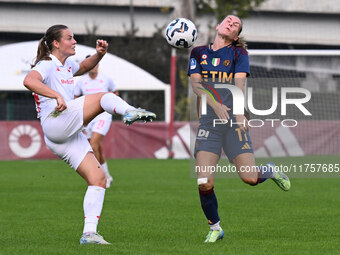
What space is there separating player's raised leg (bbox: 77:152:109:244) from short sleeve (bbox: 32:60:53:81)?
830mm

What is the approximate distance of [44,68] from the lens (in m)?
7.82

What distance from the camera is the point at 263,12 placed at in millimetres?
45750

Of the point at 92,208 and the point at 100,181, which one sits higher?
the point at 100,181

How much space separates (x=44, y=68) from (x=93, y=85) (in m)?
7.75

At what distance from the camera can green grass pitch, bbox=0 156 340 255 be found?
7.86 meters

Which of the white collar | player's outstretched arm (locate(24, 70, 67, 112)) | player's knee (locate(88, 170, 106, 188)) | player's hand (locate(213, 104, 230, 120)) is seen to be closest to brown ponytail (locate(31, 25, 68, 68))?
the white collar

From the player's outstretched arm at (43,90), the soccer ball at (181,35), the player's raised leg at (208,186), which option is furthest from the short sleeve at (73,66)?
the player's raised leg at (208,186)

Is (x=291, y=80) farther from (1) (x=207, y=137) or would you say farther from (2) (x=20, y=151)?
(1) (x=207, y=137)

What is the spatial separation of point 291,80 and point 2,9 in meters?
22.7

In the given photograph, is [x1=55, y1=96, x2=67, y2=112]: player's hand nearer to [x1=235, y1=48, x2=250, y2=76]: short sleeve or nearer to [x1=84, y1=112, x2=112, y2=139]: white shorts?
[x1=235, y1=48, x2=250, y2=76]: short sleeve

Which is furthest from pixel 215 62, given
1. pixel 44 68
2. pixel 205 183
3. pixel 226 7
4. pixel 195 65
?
pixel 226 7

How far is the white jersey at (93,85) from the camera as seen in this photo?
51.0ft

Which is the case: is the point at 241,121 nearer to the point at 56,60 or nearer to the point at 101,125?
the point at 56,60

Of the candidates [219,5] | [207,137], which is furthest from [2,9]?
[207,137]
